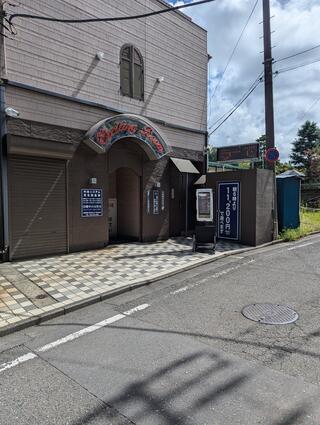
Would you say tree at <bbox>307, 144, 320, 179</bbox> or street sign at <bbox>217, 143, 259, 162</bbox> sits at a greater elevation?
tree at <bbox>307, 144, 320, 179</bbox>

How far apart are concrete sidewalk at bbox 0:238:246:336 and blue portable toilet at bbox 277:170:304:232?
3680 millimetres

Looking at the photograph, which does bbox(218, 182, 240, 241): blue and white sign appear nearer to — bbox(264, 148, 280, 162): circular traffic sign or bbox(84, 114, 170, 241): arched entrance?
bbox(264, 148, 280, 162): circular traffic sign

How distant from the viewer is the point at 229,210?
12328 millimetres

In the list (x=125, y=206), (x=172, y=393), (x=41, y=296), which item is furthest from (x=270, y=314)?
(x=125, y=206)

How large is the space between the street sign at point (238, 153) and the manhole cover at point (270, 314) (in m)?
9.40

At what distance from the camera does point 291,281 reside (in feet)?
22.9

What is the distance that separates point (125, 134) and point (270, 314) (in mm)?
7387

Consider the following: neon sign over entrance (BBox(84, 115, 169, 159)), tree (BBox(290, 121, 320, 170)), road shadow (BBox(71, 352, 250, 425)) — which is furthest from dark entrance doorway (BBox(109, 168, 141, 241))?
tree (BBox(290, 121, 320, 170))

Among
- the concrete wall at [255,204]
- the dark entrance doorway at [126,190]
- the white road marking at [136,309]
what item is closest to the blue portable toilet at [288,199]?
the concrete wall at [255,204]

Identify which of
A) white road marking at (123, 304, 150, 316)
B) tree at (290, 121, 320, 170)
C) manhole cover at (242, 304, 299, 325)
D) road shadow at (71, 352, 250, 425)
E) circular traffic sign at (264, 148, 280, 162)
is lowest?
road shadow at (71, 352, 250, 425)

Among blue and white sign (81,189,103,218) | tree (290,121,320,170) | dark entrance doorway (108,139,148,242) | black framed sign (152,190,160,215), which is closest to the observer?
blue and white sign (81,189,103,218)

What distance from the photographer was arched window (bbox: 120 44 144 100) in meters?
11.2

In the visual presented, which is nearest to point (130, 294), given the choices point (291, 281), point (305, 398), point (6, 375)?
point (6, 375)

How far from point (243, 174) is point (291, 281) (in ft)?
18.8
